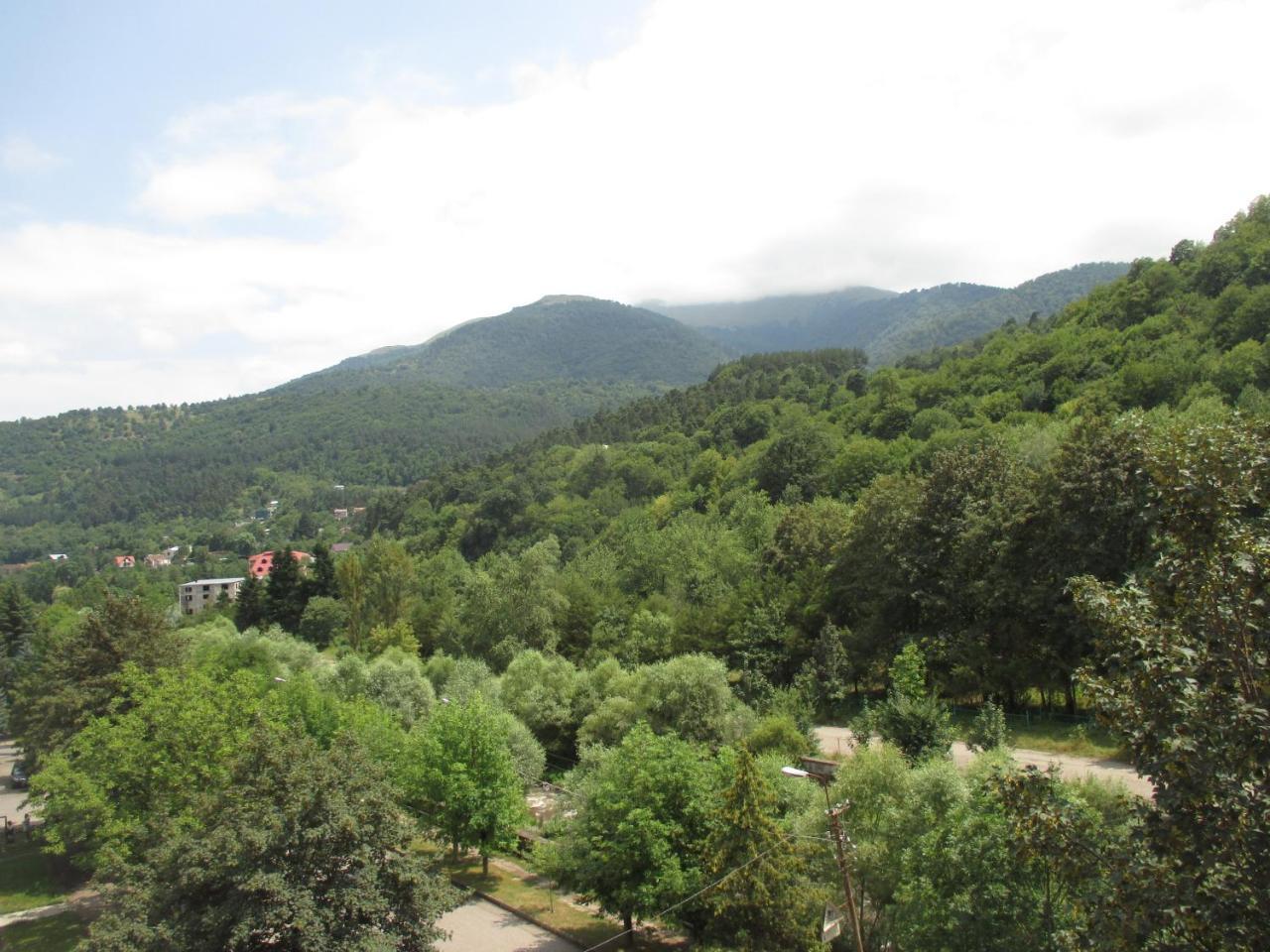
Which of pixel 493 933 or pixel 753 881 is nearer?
pixel 753 881

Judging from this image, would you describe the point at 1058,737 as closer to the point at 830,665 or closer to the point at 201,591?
the point at 830,665

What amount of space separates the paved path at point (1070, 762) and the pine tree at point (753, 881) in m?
7.43

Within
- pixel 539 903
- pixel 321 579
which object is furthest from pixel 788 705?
pixel 321 579

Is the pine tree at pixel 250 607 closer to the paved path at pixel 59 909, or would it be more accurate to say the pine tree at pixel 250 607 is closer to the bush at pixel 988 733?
the paved path at pixel 59 909

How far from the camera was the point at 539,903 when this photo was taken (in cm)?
2420

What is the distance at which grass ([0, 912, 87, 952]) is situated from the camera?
912 inches

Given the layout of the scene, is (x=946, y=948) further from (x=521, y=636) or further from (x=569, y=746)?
(x=521, y=636)

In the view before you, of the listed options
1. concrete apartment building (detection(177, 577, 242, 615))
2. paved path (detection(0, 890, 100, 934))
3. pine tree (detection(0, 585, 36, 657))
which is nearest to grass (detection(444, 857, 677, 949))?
paved path (detection(0, 890, 100, 934))

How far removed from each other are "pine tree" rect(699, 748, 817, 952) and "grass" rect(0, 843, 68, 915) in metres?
24.4

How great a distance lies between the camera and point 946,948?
43.3ft

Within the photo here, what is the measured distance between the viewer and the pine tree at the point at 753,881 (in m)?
15.7

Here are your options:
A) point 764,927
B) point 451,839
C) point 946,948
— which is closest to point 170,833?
point 451,839

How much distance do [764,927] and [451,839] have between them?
539 inches

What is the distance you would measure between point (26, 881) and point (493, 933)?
64.1 ft
